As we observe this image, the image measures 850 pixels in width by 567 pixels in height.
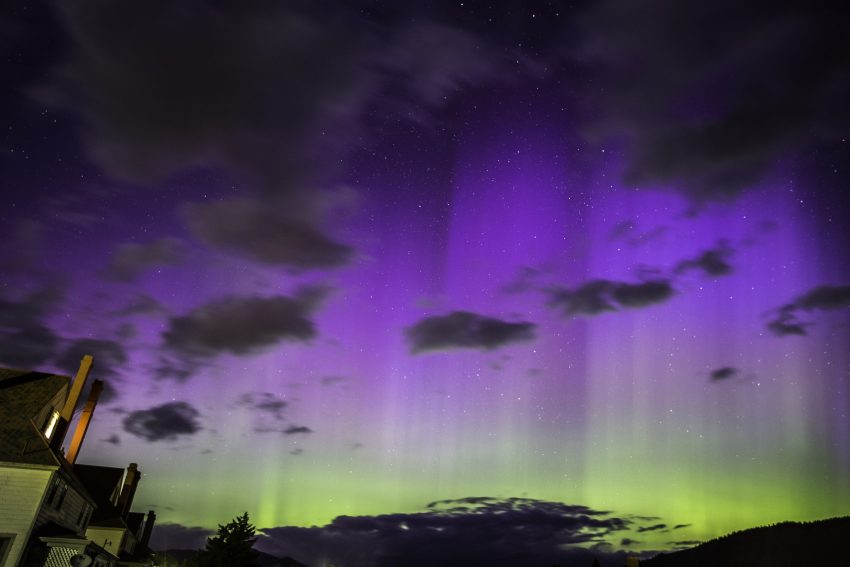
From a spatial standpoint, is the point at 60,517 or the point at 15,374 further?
the point at 15,374

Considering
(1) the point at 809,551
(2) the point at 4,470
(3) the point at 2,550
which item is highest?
(1) the point at 809,551

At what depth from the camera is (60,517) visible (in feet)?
98.5

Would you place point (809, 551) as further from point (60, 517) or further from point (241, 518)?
point (60, 517)

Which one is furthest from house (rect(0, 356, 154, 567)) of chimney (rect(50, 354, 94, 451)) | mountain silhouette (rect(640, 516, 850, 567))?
mountain silhouette (rect(640, 516, 850, 567))

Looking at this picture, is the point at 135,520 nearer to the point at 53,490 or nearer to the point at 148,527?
the point at 148,527

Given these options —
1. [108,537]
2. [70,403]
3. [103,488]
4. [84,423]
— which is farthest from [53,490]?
[103,488]

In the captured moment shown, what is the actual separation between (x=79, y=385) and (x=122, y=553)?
18252 mm

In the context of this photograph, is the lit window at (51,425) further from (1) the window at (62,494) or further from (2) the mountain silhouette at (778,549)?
(2) the mountain silhouette at (778,549)

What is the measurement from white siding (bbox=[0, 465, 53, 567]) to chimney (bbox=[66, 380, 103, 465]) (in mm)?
12605

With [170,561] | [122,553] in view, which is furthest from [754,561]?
[122,553]

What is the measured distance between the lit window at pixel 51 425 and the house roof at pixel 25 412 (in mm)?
1250

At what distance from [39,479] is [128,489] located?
24.0 m

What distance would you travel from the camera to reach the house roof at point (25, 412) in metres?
27.0

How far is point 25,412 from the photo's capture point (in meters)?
29.3
